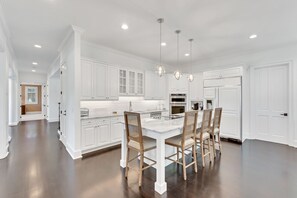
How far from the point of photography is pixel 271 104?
4766 millimetres

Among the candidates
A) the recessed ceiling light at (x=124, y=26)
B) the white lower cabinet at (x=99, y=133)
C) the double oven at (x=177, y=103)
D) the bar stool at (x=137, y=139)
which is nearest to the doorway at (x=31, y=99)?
the white lower cabinet at (x=99, y=133)

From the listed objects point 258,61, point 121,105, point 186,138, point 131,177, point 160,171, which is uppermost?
point 258,61

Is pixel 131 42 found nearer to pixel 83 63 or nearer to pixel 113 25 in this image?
pixel 113 25

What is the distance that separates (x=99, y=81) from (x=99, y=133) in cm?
145

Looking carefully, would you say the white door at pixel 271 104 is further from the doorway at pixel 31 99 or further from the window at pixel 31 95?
the window at pixel 31 95

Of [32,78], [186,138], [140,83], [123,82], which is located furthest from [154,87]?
[32,78]

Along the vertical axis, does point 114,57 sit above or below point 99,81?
above

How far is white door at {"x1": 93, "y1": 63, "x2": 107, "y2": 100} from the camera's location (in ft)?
13.6

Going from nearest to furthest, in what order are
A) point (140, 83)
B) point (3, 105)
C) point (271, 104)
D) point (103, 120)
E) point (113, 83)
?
point (3, 105) < point (103, 120) < point (113, 83) < point (271, 104) < point (140, 83)

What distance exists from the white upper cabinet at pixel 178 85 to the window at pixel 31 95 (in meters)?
11.0

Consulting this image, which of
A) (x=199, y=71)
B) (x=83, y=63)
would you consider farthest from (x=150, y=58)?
(x=83, y=63)

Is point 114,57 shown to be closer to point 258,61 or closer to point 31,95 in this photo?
point 258,61

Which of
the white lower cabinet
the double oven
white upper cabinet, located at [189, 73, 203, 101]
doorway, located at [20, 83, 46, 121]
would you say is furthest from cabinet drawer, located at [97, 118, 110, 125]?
doorway, located at [20, 83, 46, 121]

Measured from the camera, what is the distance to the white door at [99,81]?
413 cm
